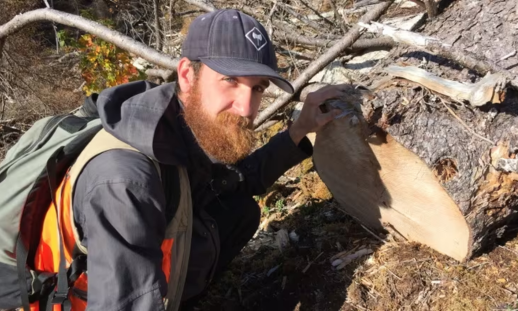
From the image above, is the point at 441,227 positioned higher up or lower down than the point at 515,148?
lower down

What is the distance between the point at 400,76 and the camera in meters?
2.36

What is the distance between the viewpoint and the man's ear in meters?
2.21

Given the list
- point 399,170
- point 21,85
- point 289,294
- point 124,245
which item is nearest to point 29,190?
point 124,245

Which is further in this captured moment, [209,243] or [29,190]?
[209,243]

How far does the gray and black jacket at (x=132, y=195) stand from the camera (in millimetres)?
1718

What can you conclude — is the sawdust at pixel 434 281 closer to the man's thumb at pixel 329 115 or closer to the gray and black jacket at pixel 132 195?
the man's thumb at pixel 329 115

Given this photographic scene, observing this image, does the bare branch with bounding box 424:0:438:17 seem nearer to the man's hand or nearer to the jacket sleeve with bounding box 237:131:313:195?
the man's hand

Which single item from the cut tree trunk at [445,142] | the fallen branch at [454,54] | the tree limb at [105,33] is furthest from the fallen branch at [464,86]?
the tree limb at [105,33]

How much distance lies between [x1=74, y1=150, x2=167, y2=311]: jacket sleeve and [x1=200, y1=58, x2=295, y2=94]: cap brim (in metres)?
0.54

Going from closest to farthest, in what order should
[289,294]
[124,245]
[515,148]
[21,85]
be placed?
[124,245] → [515,148] → [289,294] → [21,85]

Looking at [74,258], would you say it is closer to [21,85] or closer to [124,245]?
[124,245]

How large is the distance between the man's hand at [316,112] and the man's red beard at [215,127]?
47cm

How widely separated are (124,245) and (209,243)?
754 millimetres

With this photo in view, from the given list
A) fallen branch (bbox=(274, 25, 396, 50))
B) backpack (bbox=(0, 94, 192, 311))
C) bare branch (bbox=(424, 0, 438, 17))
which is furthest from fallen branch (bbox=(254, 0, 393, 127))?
backpack (bbox=(0, 94, 192, 311))
